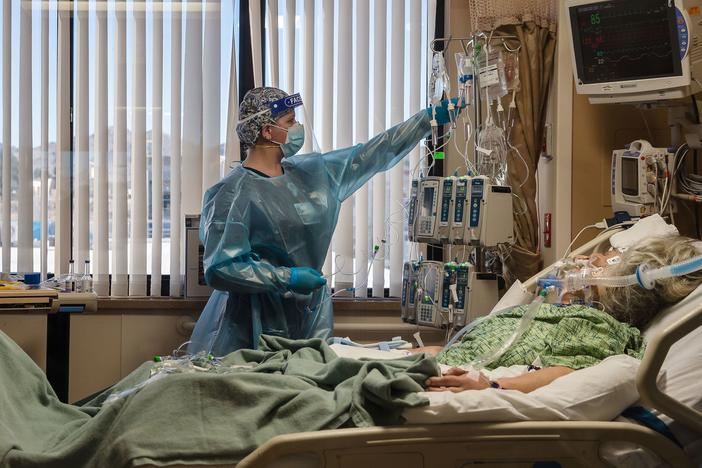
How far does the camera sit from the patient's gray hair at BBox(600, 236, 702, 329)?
2486 millimetres

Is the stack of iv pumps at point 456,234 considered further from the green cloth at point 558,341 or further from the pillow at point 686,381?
the pillow at point 686,381

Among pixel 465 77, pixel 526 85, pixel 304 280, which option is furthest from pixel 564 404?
pixel 526 85

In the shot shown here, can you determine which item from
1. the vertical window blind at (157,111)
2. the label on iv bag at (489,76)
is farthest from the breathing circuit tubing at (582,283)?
the vertical window blind at (157,111)

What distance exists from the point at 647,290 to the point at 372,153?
153cm

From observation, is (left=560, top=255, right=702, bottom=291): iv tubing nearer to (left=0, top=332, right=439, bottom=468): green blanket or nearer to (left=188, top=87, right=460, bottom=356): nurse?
(left=0, top=332, right=439, bottom=468): green blanket

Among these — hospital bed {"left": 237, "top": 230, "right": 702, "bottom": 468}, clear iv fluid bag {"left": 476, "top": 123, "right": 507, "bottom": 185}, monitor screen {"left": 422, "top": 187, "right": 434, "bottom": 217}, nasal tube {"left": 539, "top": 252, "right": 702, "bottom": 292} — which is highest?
clear iv fluid bag {"left": 476, "top": 123, "right": 507, "bottom": 185}

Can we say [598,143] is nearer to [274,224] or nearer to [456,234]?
[456,234]

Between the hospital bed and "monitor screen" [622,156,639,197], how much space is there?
4.87 ft

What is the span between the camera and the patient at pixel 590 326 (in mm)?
2355

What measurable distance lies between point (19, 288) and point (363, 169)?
1529mm

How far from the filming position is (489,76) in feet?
11.5

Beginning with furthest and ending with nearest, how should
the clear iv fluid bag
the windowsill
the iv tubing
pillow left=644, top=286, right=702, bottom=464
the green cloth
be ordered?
1. the windowsill
2. the clear iv fluid bag
3. the green cloth
4. the iv tubing
5. pillow left=644, top=286, right=702, bottom=464

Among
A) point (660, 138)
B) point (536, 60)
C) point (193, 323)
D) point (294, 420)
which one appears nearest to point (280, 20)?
point (536, 60)

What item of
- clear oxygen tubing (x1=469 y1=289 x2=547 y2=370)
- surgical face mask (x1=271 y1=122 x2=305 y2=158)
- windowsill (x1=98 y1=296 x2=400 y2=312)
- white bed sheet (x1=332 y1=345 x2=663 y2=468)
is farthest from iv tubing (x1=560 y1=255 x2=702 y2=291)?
windowsill (x1=98 y1=296 x2=400 y2=312)
